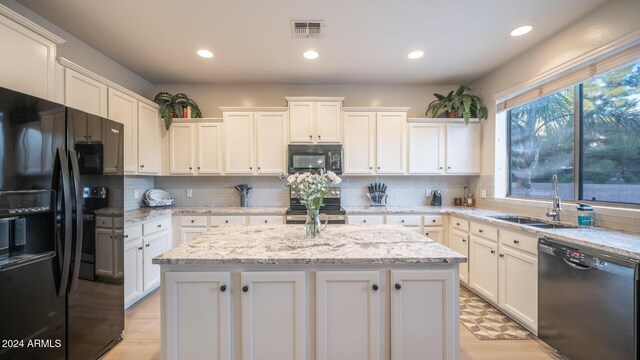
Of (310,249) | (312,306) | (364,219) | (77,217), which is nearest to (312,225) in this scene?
(310,249)

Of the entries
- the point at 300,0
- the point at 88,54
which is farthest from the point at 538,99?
the point at 88,54

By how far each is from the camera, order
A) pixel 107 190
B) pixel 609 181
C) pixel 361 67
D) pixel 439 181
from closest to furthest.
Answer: pixel 107 190
pixel 609 181
pixel 361 67
pixel 439 181

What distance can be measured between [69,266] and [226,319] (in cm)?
115

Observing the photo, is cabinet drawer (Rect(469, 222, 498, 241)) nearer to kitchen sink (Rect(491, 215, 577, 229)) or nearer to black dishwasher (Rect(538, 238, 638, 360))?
kitchen sink (Rect(491, 215, 577, 229))

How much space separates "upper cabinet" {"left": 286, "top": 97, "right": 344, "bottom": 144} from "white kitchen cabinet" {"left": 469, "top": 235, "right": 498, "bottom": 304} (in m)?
2.18

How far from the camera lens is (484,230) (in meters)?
2.80

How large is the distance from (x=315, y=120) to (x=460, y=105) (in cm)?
208

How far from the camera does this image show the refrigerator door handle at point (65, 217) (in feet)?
5.30

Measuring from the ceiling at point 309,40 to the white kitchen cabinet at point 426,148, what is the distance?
2.52 feet

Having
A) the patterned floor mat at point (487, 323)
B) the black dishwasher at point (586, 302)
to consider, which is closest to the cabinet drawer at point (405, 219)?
the patterned floor mat at point (487, 323)

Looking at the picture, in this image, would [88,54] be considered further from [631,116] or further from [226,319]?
[631,116]

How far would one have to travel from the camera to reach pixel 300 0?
209 cm

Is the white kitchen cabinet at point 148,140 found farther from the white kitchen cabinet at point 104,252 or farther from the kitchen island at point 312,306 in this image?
the kitchen island at point 312,306

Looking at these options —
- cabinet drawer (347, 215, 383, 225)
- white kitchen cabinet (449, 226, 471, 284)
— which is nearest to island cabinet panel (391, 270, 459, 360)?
white kitchen cabinet (449, 226, 471, 284)
